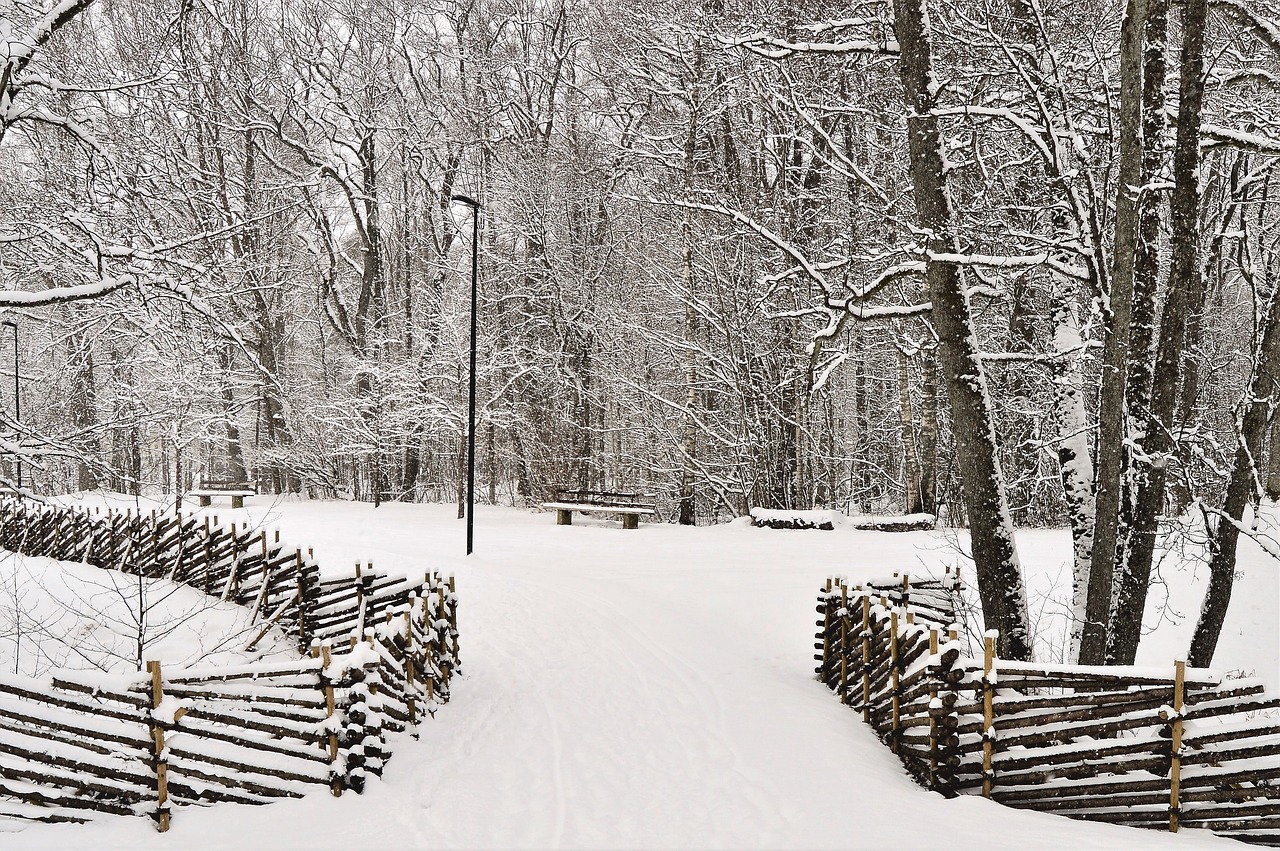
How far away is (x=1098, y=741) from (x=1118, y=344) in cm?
335

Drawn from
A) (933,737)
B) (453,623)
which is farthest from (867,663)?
(453,623)

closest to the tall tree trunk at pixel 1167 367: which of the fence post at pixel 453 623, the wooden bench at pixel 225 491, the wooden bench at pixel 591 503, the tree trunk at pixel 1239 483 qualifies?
the tree trunk at pixel 1239 483

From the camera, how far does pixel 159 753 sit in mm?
6004

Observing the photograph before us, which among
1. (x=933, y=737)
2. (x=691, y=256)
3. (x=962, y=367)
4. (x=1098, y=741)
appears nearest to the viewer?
(x=1098, y=741)

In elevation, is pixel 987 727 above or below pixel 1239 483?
below

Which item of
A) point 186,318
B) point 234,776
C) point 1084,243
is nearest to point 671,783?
point 234,776

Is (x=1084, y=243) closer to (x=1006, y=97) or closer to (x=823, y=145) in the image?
(x=1006, y=97)

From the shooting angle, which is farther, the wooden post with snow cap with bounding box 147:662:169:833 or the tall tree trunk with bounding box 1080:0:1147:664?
the tall tree trunk with bounding box 1080:0:1147:664

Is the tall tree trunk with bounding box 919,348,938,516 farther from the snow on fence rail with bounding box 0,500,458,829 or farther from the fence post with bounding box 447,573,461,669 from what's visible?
the snow on fence rail with bounding box 0,500,458,829

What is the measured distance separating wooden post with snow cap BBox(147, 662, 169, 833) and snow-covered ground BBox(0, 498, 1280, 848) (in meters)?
0.12

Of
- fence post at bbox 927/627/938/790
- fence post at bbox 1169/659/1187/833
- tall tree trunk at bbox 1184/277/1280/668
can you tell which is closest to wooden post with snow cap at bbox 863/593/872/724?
fence post at bbox 927/627/938/790

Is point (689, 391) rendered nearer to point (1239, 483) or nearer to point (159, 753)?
point (1239, 483)

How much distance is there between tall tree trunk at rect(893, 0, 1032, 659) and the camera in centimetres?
812

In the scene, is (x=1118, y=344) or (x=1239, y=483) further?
(x=1239, y=483)
